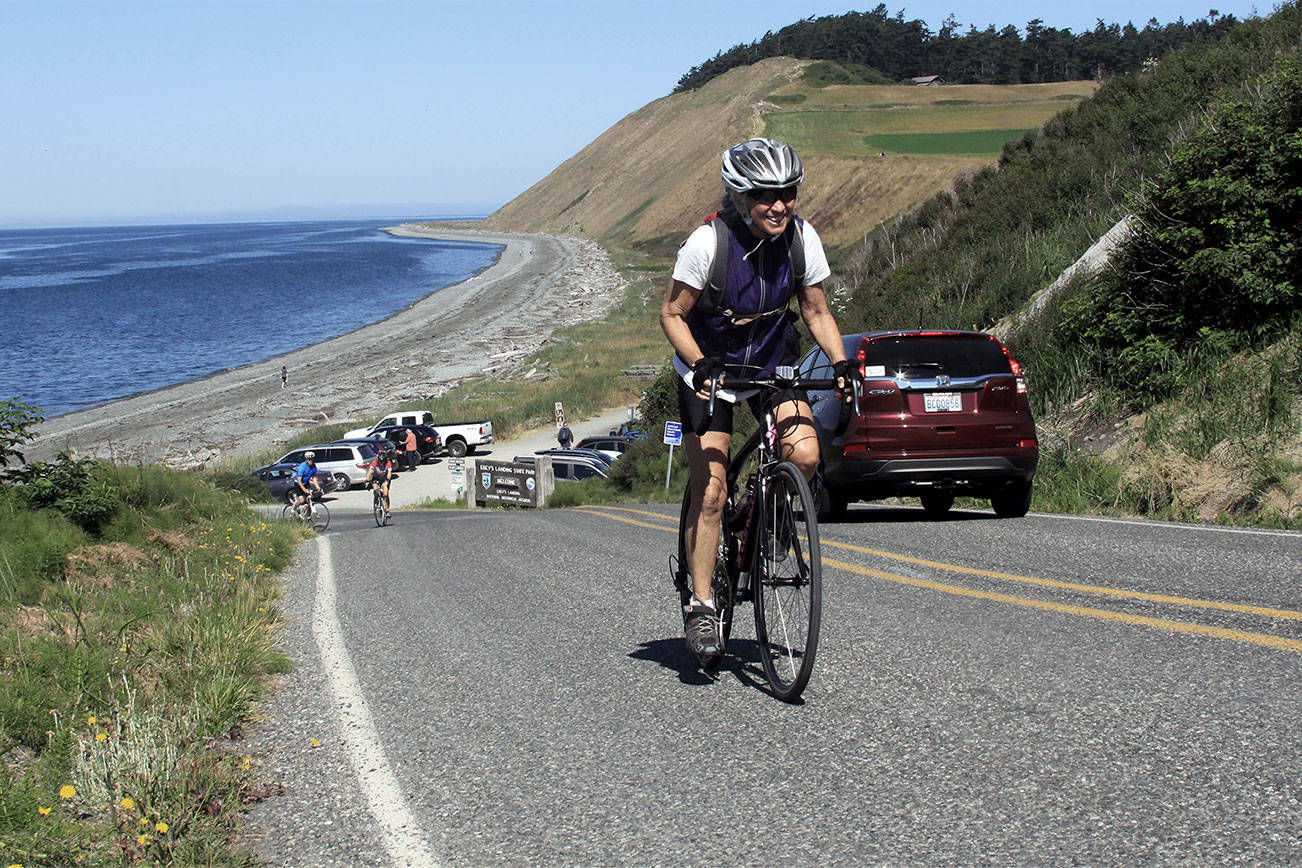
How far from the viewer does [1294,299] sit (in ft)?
42.6

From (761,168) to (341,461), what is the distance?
129ft

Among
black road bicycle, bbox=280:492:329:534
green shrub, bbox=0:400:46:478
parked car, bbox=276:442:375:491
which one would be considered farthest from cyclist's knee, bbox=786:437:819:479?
parked car, bbox=276:442:375:491

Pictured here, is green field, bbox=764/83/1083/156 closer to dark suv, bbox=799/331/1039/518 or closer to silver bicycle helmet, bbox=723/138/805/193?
dark suv, bbox=799/331/1039/518

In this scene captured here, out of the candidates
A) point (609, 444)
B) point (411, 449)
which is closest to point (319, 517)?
point (609, 444)

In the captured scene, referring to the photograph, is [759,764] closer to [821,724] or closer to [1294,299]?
[821,724]

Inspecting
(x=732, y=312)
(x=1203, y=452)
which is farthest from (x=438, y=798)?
(x=1203, y=452)

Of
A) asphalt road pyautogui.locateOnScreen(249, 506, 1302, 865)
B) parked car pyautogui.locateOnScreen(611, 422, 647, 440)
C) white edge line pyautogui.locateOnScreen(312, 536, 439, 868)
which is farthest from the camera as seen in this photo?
parked car pyautogui.locateOnScreen(611, 422, 647, 440)

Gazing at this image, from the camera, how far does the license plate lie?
10.6 m

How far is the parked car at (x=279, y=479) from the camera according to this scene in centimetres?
3869

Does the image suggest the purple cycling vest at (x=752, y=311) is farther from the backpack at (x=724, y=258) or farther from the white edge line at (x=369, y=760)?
the white edge line at (x=369, y=760)

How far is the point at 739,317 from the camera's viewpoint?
4762 mm

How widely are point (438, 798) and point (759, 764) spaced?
42.2 inches

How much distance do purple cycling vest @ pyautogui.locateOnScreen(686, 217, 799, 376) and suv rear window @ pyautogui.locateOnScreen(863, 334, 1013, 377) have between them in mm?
5960

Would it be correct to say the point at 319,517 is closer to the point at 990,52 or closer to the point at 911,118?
the point at 911,118
